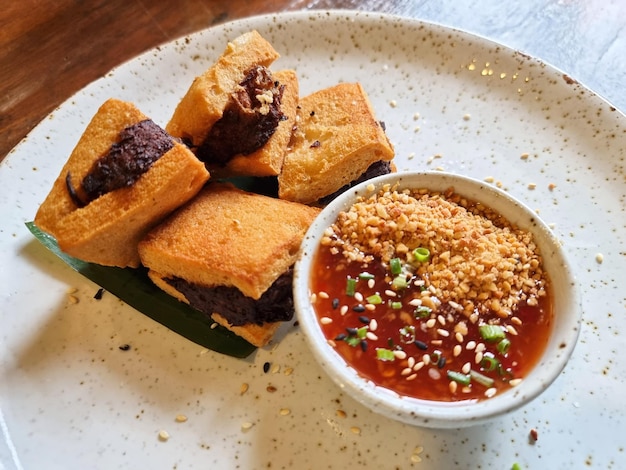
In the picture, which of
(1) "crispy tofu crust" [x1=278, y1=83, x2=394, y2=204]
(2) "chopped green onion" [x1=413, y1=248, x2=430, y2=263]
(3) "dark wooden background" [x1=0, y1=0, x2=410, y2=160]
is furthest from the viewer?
(3) "dark wooden background" [x1=0, y1=0, x2=410, y2=160]

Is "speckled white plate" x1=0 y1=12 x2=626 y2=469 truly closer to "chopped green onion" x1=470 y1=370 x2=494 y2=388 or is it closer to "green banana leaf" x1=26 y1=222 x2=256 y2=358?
"green banana leaf" x1=26 y1=222 x2=256 y2=358

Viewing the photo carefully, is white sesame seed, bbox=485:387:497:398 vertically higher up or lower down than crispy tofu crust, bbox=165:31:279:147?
lower down

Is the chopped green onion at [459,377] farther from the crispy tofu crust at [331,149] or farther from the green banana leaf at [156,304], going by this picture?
the crispy tofu crust at [331,149]

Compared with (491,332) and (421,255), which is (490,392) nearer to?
(491,332)

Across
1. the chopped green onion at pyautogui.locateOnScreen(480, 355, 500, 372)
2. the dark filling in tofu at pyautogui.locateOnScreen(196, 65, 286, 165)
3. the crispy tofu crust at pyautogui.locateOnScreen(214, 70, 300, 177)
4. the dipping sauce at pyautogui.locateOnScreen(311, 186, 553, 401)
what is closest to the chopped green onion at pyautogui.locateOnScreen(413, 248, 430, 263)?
the dipping sauce at pyautogui.locateOnScreen(311, 186, 553, 401)

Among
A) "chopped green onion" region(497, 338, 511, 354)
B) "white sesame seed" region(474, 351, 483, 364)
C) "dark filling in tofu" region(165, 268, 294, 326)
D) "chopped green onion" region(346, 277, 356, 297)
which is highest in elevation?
"chopped green onion" region(497, 338, 511, 354)

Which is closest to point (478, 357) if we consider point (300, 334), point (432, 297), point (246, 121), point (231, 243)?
point (432, 297)

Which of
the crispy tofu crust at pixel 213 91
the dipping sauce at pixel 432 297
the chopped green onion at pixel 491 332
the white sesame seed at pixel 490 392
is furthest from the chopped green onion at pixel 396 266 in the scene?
the crispy tofu crust at pixel 213 91
